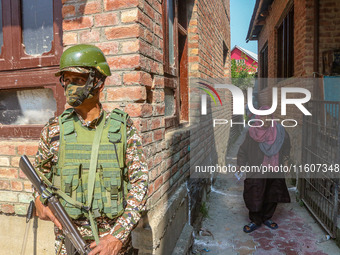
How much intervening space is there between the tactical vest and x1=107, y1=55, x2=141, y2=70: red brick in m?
0.66

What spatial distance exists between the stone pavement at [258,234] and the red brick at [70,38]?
2.58 m

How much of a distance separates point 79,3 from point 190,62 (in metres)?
2.03

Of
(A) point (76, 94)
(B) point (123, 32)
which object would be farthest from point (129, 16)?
(A) point (76, 94)

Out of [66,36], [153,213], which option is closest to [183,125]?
[153,213]

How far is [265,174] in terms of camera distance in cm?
428

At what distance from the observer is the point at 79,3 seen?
2.18 m

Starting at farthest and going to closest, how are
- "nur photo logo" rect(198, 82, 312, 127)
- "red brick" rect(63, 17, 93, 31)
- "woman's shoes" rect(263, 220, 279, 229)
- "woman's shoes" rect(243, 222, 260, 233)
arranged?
1. "nur photo logo" rect(198, 82, 312, 127)
2. "woman's shoes" rect(263, 220, 279, 229)
3. "woman's shoes" rect(243, 222, 260, 233)
4. "red brick" rect(63, 17, 93, 31)

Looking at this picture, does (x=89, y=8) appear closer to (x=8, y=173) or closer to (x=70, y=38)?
(x=70, y=38)

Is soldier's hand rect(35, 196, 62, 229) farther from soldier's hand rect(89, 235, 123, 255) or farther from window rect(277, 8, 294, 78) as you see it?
window rect(277, 8, 294, 78)

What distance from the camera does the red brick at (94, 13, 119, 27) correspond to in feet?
6.88

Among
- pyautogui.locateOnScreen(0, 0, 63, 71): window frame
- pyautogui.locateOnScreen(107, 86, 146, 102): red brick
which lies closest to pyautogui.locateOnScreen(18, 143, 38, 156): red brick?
pyautogui.locateOnScreen(0, 0, 63, 71): window frame

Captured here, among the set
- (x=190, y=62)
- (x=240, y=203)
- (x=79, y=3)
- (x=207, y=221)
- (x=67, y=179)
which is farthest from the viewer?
(x=240, y=203)

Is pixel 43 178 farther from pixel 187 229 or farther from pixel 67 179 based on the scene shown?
pixel 187 229

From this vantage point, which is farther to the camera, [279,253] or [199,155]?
[199,155]
